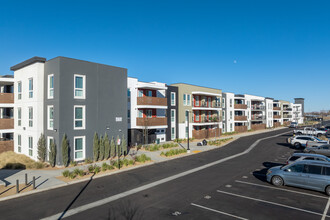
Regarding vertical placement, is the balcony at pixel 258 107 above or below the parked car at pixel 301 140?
above

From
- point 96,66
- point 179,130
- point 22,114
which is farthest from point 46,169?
point 179,130

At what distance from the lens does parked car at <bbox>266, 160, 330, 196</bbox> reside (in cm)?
1152

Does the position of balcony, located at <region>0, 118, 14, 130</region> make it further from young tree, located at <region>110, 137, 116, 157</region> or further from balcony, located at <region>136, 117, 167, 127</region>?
balcony, located at <region>136, 117, 167, 127</region>

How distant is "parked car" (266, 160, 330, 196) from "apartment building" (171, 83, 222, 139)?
72.2ft

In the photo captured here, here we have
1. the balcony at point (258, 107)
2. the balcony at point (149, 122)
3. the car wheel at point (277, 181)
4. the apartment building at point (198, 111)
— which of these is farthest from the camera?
the balcony at point (258, 107)

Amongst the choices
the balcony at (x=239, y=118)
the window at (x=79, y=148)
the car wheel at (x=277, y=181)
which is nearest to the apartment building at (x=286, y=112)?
the balcony at (x=239, y=118)

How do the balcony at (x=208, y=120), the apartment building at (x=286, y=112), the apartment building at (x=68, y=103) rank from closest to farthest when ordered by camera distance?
the apartment building at (x=68, y=103), the balcony at (x=208, y=120), the apartment building at (x=286, y=112)

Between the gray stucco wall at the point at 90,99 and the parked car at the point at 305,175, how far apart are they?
14.6m

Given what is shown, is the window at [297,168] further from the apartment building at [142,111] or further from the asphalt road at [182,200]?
the apartment building at [142,111]

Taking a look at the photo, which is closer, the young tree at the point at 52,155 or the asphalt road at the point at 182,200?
the asphalt road at the point at 182,200

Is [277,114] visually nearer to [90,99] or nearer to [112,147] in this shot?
[112,147]

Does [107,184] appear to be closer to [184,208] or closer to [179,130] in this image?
[184,208]

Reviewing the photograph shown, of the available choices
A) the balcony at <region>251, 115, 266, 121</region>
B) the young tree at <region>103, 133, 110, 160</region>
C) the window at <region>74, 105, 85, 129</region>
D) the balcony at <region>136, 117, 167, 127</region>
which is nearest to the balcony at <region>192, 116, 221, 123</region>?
the balcony at <region>136, 117, 167, 127</region>

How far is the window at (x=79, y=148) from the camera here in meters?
18.8
